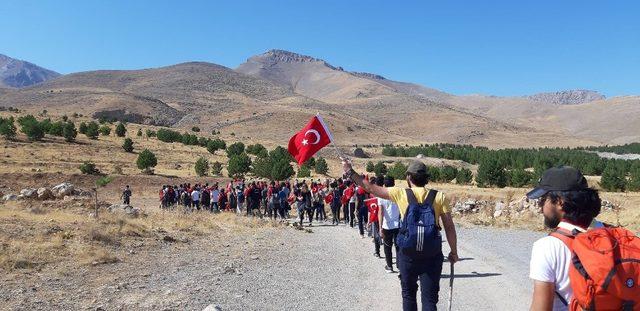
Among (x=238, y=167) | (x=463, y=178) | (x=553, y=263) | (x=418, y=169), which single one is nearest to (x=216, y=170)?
Answer: (x=238, y=167)

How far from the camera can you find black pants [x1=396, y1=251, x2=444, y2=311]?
5.12 meters

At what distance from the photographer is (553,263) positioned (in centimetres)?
277

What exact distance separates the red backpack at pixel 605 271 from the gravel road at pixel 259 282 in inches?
206

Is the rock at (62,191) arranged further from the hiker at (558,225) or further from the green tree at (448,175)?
the hiker at (558,225)

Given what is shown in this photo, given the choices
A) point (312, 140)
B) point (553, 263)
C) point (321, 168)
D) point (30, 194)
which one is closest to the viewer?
point (553, 263)

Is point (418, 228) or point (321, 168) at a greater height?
point (418, 228)

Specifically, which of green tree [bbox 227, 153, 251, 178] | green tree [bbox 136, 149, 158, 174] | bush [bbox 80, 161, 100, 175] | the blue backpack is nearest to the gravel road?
the blue backpack

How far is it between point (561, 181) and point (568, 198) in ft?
0.32

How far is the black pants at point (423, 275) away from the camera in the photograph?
5125 mm

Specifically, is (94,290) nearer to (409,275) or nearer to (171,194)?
(409,275)

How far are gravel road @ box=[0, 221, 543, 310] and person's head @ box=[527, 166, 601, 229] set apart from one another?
4871mm

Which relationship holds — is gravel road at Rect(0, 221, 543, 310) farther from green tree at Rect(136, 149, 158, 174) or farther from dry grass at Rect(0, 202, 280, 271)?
green tree at Rect(136, 149, 158, 174)

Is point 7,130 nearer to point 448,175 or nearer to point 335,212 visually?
point 448,175

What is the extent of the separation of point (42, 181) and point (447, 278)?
38.2 meters
